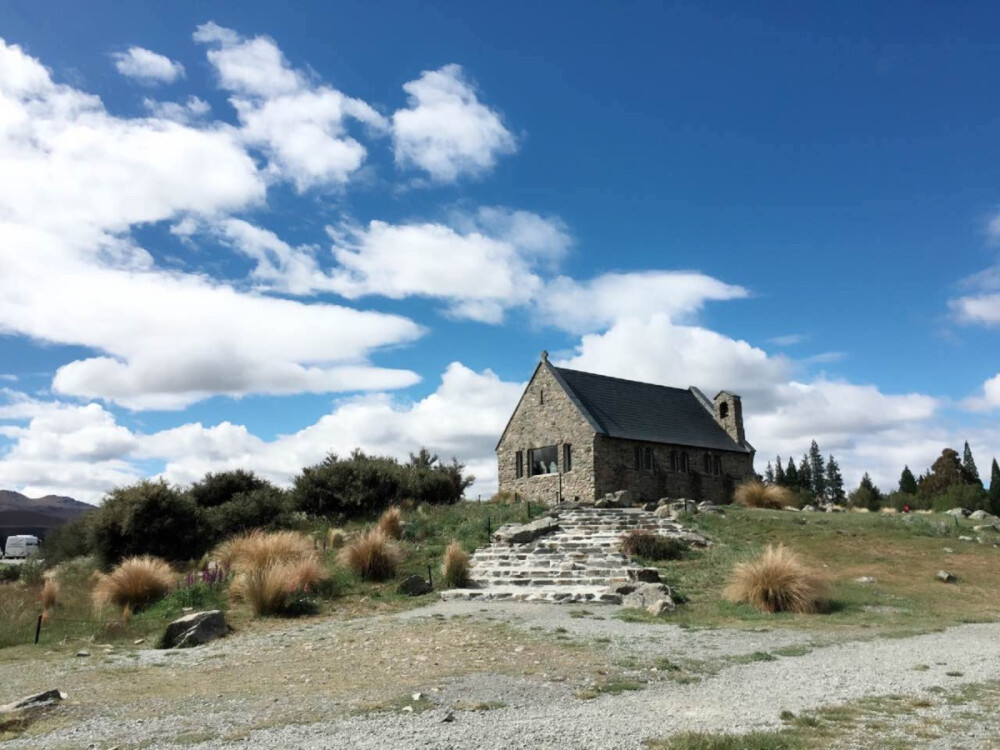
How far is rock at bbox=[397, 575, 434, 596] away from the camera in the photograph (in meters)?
16.0

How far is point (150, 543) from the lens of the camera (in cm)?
2264

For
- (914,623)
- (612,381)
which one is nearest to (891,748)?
(914,623)

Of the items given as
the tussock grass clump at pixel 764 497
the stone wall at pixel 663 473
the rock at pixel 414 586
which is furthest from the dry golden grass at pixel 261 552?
the tussock grass clump at pixel 764 497

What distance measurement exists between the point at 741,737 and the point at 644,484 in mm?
27169

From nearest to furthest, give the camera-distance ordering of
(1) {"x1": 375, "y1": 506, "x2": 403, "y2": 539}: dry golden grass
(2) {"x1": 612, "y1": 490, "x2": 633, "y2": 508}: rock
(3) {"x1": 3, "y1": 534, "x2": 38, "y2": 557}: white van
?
(1) {"x1": 375, "y1": 506, "x2": 403, "y2": 539}: dry golden grass → (2) {"x1": 612, "y1": 490, "x2": 633, "y2": 508}: rock → (3) {"x1": 3, "y1": 534, "x2": 38, "y2": 557}: white van

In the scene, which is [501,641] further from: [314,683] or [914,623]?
[914,623]

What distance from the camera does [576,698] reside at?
748 centimetres

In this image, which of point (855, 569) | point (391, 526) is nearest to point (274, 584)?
point (391, 526)

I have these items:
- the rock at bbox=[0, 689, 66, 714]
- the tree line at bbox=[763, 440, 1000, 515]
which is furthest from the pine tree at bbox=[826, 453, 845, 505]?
the rock at bbox=[0, 689, 66, 714]

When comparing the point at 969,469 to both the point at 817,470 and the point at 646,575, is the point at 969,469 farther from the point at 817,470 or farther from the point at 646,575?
the point at 646,575

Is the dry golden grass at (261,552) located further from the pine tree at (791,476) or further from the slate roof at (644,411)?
the pine tree at (791,476)

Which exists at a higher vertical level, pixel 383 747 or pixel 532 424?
pixel 532 424

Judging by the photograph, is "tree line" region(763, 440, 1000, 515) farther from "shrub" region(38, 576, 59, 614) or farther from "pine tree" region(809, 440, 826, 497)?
"shrub" region(38, 576, 59, 614)

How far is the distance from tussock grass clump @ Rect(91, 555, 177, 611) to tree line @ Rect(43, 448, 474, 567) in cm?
720
